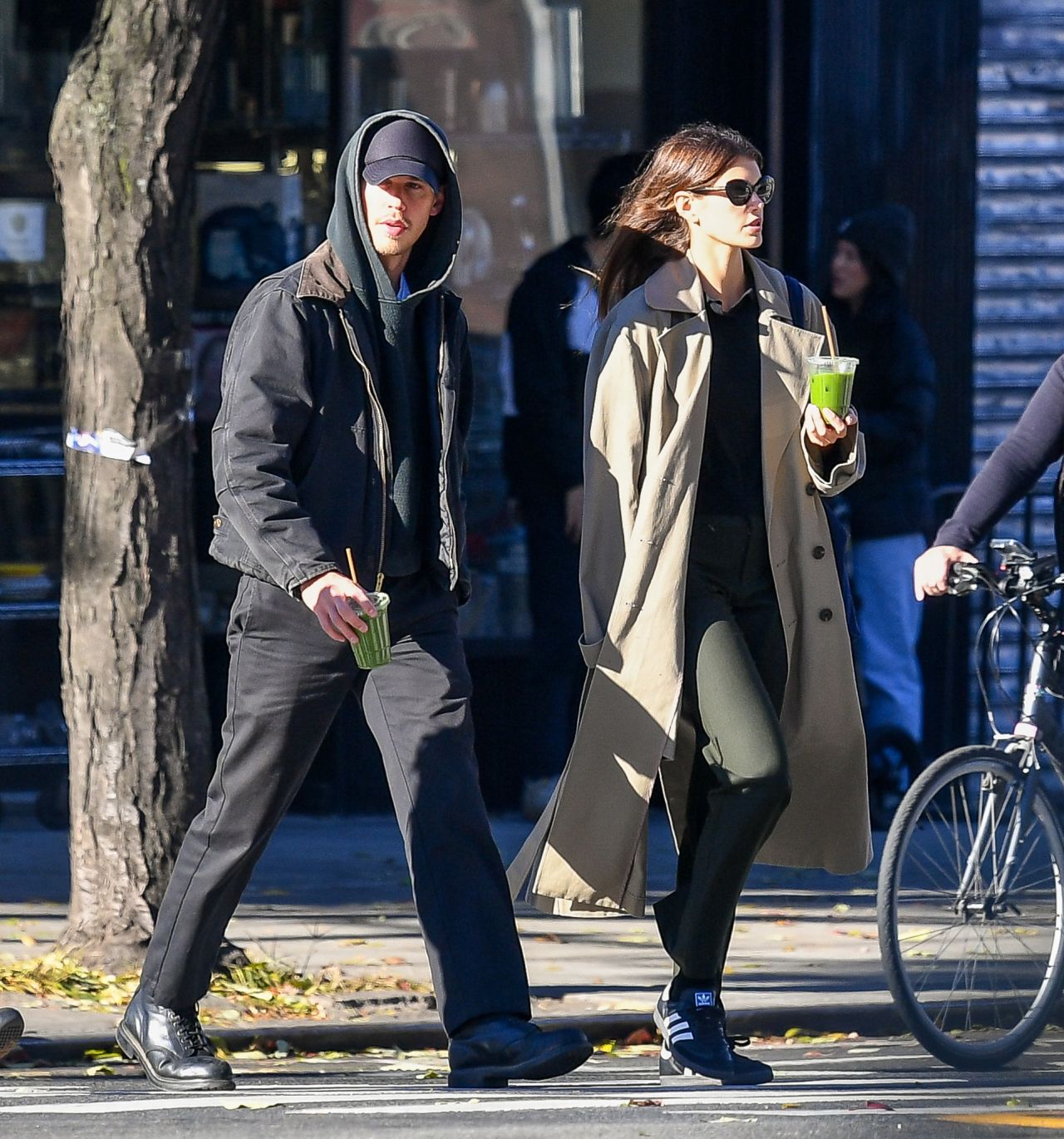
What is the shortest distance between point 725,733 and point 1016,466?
1195 mm

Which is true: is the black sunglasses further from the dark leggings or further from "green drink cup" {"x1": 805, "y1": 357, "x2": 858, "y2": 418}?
the dark leggings

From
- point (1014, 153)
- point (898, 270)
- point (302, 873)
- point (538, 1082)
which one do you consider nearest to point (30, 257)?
point (302, 873)

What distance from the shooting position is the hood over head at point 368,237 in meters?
4.73

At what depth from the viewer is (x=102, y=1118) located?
4.60m

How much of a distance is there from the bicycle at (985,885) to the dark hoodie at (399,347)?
55.4 inches

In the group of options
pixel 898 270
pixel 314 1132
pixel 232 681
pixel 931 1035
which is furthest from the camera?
pixel 898 270

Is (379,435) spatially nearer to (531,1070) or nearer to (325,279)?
(325,279)

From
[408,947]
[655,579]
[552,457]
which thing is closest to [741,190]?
[655,579]

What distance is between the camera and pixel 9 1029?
17.0 ft

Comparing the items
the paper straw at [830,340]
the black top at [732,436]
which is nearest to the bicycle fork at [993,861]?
the black top at [732,436]

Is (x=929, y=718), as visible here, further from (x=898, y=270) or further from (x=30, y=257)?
(x=30, y=257)

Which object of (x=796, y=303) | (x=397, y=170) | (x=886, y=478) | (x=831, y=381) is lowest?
(x=886, y=478)

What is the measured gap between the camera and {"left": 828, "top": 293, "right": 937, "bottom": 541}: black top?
820 centimetres

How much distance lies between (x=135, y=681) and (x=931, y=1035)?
2.30 metres
